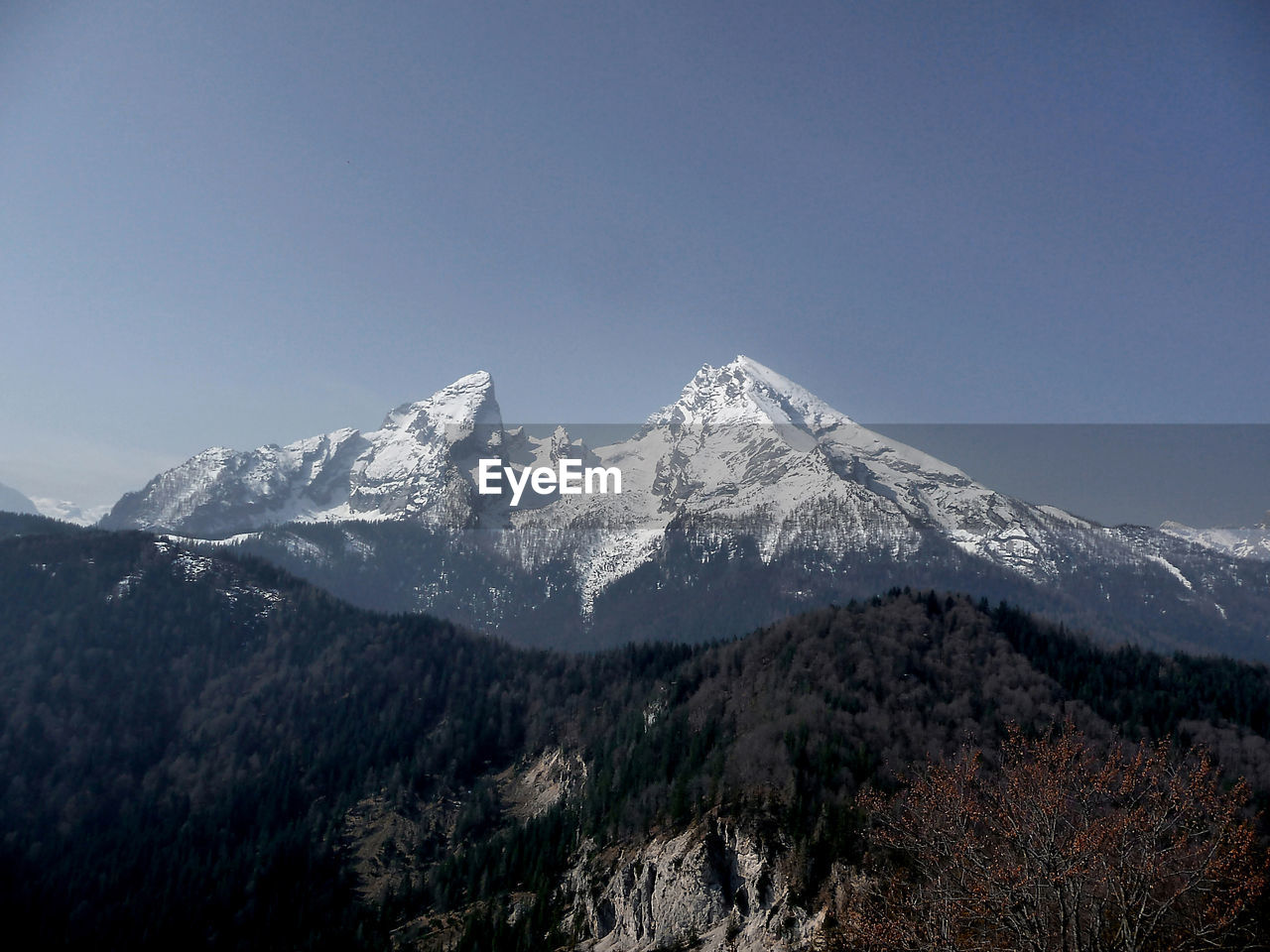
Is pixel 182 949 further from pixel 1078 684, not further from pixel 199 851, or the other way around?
pixel 1078 684

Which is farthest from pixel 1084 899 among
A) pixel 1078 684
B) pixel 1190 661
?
pixel 1190 661

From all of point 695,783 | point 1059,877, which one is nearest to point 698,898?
point 695,783

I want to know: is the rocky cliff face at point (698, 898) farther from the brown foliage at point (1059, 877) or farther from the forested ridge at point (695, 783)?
the brown foliage at point (1059, 877)

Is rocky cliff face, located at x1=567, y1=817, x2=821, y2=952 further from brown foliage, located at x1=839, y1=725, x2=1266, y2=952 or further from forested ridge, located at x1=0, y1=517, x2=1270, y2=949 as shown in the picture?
brown foliage, located at x1=839, y1=725, x2=1266, y2=952

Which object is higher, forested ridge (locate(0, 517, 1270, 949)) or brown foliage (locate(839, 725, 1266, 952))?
brown foliage (locate(839, 725, 1266, 952))

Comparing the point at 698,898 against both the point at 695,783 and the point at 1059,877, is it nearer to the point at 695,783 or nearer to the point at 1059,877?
the point at 695,783

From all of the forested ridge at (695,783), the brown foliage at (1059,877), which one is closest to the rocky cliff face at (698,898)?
the forested ridge at (695,783)

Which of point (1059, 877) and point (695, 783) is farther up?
point (1059, 877)

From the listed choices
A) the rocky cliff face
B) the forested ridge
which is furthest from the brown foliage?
the forested ridge
